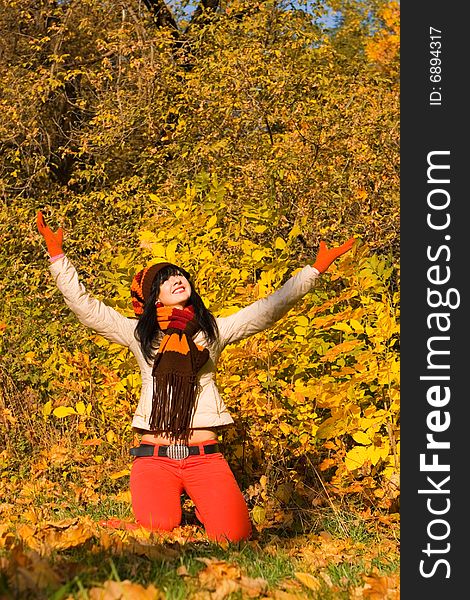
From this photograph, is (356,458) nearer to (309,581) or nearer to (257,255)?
(257,255)

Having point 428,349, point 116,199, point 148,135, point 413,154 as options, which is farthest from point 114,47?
point 428,349

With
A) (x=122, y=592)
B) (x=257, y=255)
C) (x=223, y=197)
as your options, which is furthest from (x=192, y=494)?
(x=223, y=197)

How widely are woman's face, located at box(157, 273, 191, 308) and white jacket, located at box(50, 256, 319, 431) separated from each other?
18 centimetres

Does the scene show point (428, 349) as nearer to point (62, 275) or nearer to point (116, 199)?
point (62, 275)

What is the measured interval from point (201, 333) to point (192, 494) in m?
0.77

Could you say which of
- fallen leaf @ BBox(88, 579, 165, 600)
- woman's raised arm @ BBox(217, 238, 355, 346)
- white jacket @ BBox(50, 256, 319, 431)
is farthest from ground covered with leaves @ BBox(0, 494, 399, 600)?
woman's raised arm @ BBox(217, 238, 355, 346)

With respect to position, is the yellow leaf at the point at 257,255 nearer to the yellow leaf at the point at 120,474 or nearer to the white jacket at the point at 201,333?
the white jacket at the point at 201,333

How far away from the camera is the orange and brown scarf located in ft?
14.8

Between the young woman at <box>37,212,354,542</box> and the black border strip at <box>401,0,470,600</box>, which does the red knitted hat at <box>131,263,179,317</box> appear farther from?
the black border strip at <box>401,0,470,600</box>

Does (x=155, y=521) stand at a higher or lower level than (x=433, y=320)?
lower

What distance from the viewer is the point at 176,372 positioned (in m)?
4.56

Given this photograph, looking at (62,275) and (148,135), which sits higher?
(148,135)

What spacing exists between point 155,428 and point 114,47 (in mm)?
6206

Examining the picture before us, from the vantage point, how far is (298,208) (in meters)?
6.95
